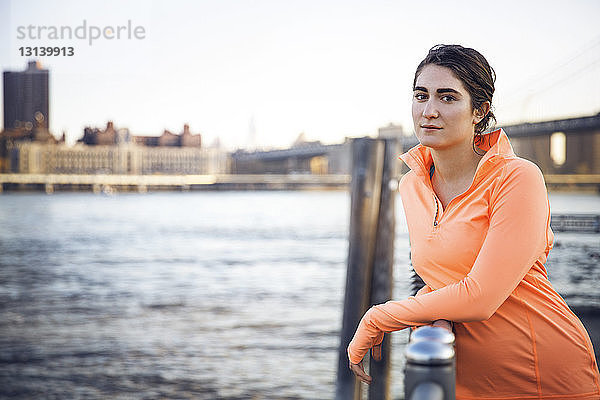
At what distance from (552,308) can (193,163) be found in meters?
95.0

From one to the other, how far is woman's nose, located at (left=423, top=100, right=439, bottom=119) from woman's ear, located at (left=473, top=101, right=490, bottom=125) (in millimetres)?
79

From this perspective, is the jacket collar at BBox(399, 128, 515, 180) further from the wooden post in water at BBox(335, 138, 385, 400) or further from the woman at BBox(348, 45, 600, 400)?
the wooden post in water at BBox(335, 138, 385, 400)

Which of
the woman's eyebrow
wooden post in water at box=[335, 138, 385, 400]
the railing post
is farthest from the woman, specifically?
wooden post in water at box=[335, 138, 385, 400]

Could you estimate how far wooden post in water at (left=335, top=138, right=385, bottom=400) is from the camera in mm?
3301

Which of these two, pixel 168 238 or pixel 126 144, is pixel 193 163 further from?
pixel 168 238

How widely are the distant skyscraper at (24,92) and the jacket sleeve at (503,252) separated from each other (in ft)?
200

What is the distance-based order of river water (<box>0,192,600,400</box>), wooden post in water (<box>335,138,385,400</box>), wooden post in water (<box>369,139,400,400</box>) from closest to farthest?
wooden post in water (<box>335,138,385,400</box>)
wooden post in water (<box>369,139,400,400</box>)
river water (<box>0,192,600,400</box>)

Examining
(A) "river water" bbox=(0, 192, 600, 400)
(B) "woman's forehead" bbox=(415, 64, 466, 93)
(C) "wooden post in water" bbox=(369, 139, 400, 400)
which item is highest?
(B) "woman's forehead" bbox=(415, 64, 466, 93)

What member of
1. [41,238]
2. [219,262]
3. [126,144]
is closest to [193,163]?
[126,144]

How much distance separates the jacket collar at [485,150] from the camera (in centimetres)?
126

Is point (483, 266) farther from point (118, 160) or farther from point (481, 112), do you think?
point (118, 160)

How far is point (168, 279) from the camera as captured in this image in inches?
607

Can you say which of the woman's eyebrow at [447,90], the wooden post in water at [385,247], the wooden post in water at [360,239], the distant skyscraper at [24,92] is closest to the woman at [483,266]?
the woman's eyebrow at [447,90]

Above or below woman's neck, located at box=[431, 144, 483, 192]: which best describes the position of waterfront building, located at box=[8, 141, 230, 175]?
above
